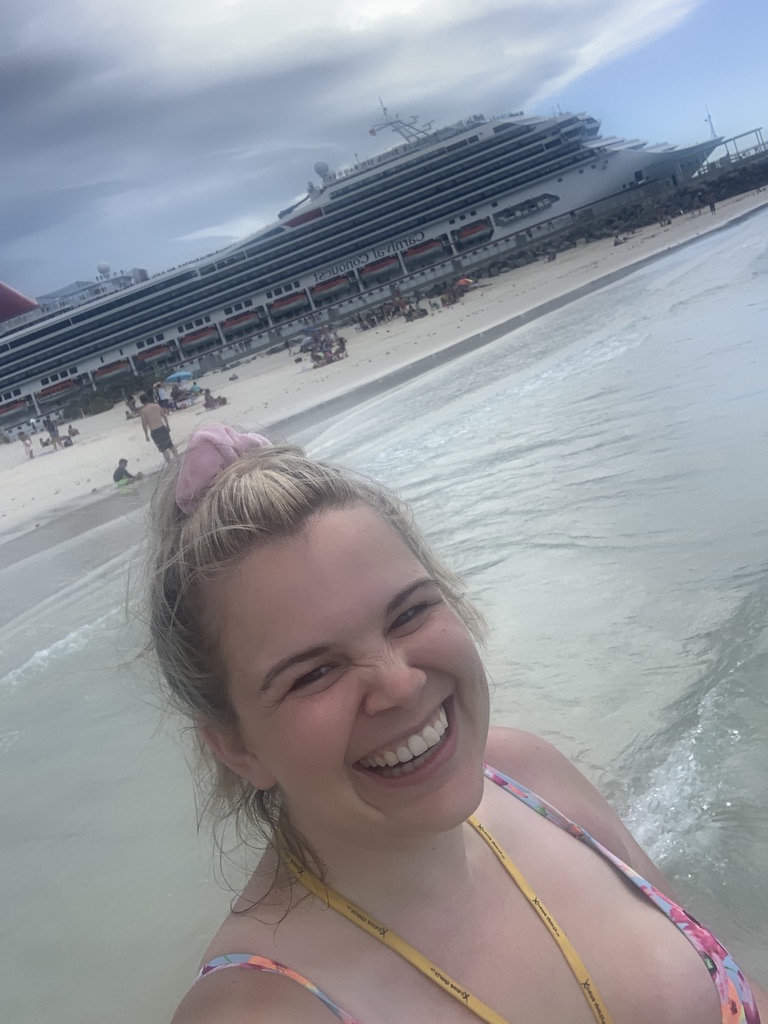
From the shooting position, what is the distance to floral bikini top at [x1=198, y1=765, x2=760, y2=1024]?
47.1 inches

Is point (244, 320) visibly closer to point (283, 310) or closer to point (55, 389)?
point (283, 310)

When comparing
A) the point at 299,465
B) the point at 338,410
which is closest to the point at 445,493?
the point at 299,465

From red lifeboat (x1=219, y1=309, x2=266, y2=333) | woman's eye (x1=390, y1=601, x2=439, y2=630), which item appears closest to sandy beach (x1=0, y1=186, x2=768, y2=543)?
woman's eye (x1=390, y1=601, x2=439, y2=630)

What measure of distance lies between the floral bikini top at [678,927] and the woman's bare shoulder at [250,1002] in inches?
0.4

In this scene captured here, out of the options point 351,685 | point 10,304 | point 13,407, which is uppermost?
point 10,304

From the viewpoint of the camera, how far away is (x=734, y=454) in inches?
213

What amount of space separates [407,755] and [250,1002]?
380 millimetres

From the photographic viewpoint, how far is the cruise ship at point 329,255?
214 ft

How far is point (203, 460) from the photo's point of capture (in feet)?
4.74

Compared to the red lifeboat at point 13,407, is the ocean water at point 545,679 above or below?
below

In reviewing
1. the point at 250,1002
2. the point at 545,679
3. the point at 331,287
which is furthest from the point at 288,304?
the point at 250,1002

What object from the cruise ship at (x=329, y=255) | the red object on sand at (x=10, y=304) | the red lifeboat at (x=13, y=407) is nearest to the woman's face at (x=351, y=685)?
the cruise ship at (x=329, y=255)

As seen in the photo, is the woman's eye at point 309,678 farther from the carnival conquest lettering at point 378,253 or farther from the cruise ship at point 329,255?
the carnival conquest lettering at point 378,253

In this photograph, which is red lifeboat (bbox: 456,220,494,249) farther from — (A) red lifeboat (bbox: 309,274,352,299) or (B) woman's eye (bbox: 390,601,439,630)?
(B) woman's eye (bbox: 390,601,439,630)
